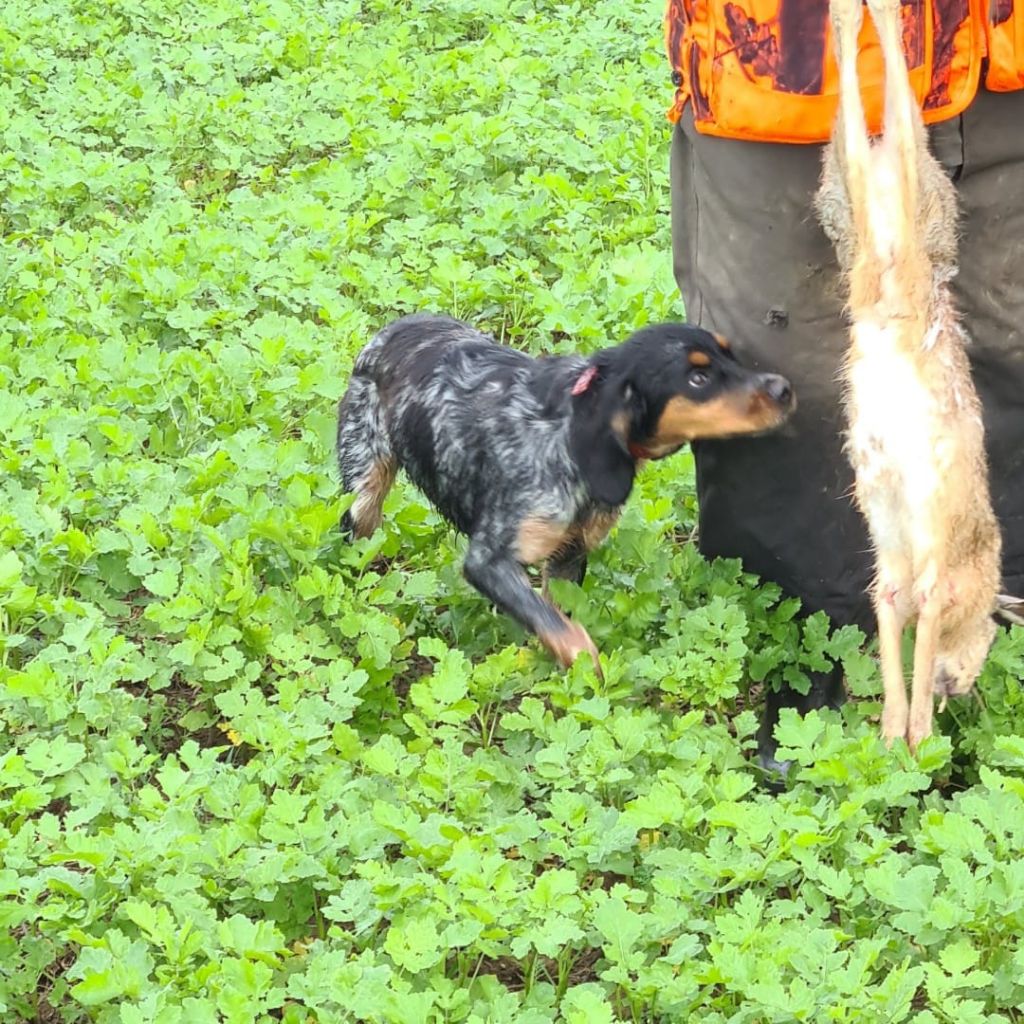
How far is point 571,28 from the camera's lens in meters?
10.7

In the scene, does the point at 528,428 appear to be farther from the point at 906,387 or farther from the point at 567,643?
the point at 906,387

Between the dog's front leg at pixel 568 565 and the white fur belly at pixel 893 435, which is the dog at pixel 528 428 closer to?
the dog's front leg at pixel 568 565

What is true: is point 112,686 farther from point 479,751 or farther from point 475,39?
point 475,39

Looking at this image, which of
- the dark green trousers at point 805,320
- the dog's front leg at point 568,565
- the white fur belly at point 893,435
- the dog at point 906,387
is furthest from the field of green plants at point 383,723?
the white fur belly at point 893,435

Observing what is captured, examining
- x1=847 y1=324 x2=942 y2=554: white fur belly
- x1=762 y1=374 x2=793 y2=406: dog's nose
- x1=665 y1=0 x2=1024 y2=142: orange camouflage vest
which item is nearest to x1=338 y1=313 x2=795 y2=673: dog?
x1=762 y1=374 x2=793 y2=406: dog's nose

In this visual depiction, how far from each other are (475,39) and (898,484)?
782 centimetres

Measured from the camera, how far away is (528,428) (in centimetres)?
514

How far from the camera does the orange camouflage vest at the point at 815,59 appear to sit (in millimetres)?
Answer: 3957

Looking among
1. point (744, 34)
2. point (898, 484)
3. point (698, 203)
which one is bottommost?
point (898, 484)

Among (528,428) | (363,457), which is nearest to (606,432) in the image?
(528,428)

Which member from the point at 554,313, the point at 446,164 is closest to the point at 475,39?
the point at 446,164

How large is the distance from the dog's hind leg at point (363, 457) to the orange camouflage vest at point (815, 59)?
1.89 m

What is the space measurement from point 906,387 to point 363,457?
7.51 ft

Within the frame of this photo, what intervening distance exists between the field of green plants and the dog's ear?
1.13 feet
